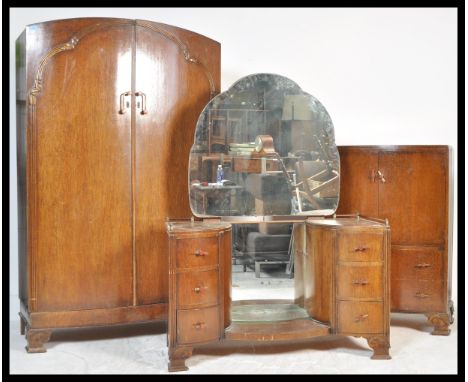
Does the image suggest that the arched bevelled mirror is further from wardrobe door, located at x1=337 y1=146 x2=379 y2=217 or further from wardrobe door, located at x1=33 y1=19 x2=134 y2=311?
wardrobe door, located at x1=33 y1=19 x2=134 y2=311

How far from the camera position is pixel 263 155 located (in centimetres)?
360

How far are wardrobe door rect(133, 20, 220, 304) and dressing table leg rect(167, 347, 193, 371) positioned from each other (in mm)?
513

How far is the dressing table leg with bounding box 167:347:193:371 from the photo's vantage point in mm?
3139

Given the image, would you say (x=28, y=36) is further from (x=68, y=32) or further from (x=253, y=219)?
(x=253, y=219)

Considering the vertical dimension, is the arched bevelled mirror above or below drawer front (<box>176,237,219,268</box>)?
above

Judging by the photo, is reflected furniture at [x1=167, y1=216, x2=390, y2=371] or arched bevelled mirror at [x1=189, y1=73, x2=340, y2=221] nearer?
reflected furniture at [x1=167, y1=216, x2=390, y2=371]

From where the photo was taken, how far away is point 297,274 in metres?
3.59

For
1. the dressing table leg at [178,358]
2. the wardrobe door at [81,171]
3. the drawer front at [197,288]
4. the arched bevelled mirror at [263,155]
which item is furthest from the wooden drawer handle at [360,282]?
the wardrobe door at [81,171]

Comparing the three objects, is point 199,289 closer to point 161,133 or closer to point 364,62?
point 161,133

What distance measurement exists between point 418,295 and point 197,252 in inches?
56.3

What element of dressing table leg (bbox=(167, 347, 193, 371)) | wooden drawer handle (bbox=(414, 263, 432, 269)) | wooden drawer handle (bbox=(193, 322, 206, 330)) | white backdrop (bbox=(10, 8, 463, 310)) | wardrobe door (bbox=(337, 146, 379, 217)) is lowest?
dressing table leg (bbox=(167, 347, 193, 371))

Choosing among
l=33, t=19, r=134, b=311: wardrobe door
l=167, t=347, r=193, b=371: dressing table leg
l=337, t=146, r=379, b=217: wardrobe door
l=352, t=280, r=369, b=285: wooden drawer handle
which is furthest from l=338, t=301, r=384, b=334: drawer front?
l=33, t=19, r=134, b=311: wardrobe door

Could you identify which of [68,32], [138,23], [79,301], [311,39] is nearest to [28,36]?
[68,32]

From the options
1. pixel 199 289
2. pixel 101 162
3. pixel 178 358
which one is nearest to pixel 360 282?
pixel 199 289
